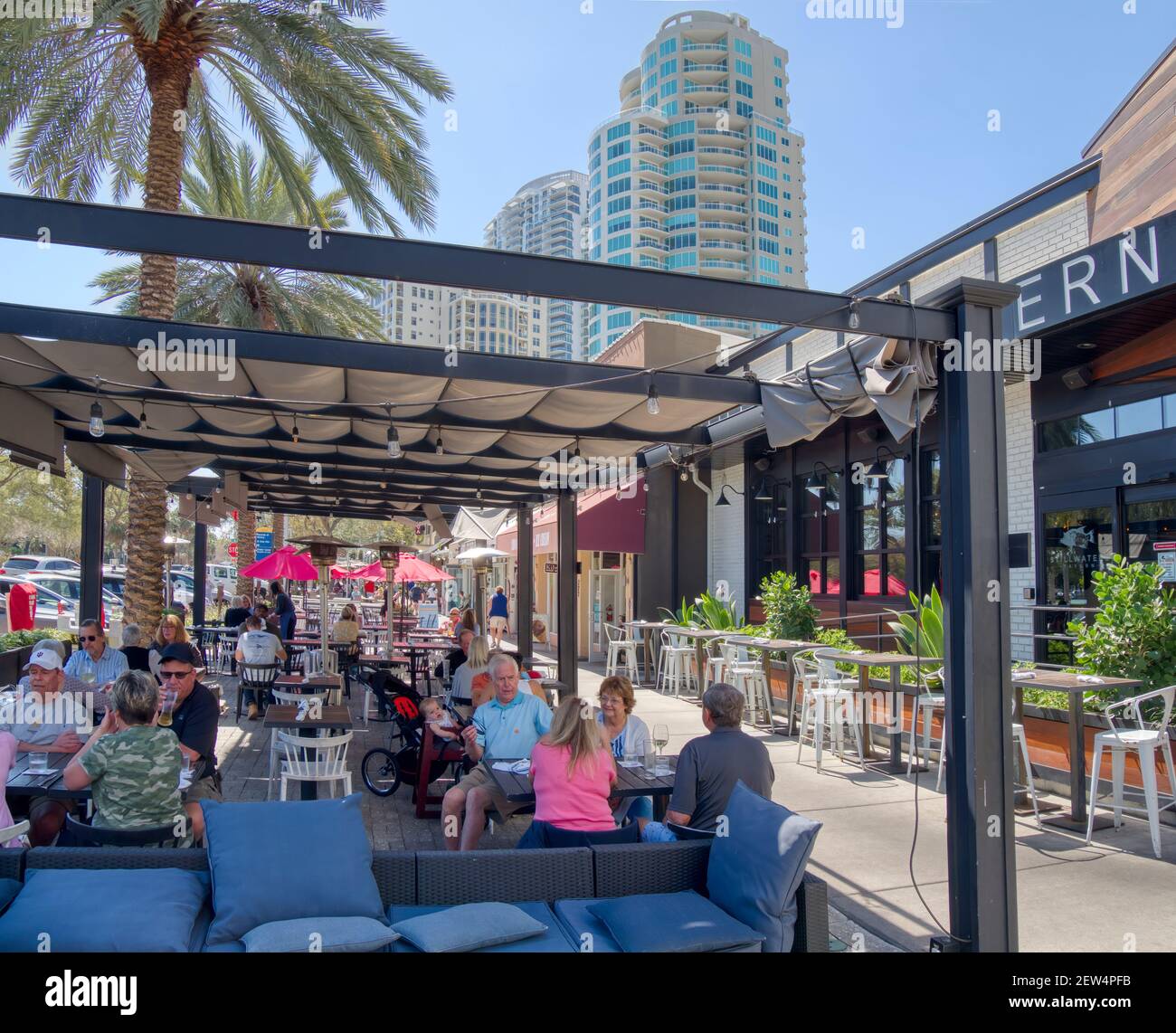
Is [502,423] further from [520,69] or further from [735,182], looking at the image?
[735,182]

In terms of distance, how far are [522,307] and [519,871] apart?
120 m

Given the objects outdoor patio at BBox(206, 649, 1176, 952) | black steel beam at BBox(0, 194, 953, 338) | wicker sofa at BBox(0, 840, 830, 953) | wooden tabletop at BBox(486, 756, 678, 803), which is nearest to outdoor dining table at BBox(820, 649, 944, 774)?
outdoor patio at BBox(206, 649, 1176, 952)

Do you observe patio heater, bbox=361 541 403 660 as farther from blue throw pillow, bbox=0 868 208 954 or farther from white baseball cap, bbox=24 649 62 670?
blue throw pillow, bbox=0 868 208 954

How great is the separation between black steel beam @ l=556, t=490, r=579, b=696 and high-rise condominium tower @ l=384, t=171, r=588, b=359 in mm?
75751

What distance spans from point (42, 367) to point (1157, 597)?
8.97 m

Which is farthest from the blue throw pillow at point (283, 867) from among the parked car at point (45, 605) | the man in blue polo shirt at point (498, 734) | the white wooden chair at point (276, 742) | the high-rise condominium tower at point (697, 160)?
the high-rise condominium tower at point (697, 160)

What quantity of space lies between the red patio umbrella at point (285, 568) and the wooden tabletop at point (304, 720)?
497 cm

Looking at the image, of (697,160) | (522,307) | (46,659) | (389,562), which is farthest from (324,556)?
(522,307)

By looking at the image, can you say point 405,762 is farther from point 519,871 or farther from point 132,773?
point 519,871

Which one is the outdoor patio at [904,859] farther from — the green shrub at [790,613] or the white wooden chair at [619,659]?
the white wooden chair at [619,659]

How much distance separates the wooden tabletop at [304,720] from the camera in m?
6.37

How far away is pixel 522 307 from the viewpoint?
11956 cm

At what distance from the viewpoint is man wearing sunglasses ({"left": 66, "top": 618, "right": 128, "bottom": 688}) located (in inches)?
290

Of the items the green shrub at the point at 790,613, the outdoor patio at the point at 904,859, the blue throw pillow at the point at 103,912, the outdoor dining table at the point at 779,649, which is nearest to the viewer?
the blue throw pillow at the point at 103,912
